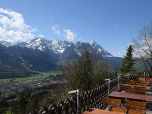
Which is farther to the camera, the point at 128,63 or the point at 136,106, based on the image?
the point at 128,63

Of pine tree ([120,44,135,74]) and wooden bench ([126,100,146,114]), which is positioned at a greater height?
pine tree ([120,44,135,74])

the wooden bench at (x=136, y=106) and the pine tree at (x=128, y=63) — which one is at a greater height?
the pine tree at (x=128, y=63)

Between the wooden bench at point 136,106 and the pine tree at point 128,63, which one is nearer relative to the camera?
the wooden bench at point 136,106

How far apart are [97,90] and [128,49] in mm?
31647

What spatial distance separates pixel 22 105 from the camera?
45219mm

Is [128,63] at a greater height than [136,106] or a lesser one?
greater

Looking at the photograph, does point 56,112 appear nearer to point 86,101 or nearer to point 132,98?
point 86,101

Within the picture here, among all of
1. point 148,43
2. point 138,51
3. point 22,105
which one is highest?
point 148,43

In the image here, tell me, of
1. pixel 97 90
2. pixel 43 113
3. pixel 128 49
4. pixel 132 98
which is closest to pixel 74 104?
pixel 43 113

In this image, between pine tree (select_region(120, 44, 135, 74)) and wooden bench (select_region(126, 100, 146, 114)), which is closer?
wooden bench (select_region(126, 100, 146, 114))

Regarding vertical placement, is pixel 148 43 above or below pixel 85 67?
above

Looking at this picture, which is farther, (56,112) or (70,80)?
(70,80)

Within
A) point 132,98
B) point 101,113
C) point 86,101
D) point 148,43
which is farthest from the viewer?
point 148,43

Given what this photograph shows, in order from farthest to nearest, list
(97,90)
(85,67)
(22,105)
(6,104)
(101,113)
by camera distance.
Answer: (6,104)
(22,105)
(85,67)
(97,90)
(101,113)
